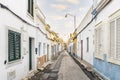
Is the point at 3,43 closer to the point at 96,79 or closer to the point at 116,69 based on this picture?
the point at 116,69

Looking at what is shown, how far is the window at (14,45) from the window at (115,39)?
157 inches

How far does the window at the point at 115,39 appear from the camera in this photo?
24.8 ft

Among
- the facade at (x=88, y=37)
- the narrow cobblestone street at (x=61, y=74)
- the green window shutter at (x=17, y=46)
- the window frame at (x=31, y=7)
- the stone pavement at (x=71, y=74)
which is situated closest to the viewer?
the green window shutter at (x=17, y=46)

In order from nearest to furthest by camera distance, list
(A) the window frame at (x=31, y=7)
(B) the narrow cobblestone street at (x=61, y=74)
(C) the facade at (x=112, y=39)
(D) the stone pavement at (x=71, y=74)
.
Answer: (C) the facade at (x=112, y=39), (D) the stone pavement at (x=71, y=74), (B) the narrow cobblestone street at (x=61, y=74), (A) the window frame at (x=31, y=7)

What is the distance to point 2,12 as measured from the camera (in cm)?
623

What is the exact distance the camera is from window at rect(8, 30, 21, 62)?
281 inches

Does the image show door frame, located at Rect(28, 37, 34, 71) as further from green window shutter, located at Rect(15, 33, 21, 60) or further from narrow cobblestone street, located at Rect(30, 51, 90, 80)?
green window shutter, located at Rect(15, 33, 21, 60)

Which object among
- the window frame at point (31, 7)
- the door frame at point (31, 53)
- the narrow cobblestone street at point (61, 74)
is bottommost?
the narrow cobblestone street at point (61, 74)

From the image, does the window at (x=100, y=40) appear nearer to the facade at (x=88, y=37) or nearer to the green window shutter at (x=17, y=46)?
the facade at (x=88, y=37)

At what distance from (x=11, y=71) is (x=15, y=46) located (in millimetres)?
1133

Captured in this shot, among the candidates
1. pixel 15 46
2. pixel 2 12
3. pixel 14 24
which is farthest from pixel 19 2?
pixel 2 12

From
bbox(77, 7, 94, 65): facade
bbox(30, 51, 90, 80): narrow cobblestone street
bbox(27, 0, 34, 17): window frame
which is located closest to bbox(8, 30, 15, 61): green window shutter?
bbox(30, 51, 90, 80): narrow cobblestone street

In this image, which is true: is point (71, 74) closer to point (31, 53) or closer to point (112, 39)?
point (31, 53)

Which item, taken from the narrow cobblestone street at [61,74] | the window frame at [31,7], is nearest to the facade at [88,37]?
the narrow cobblestone street at [61,74]
